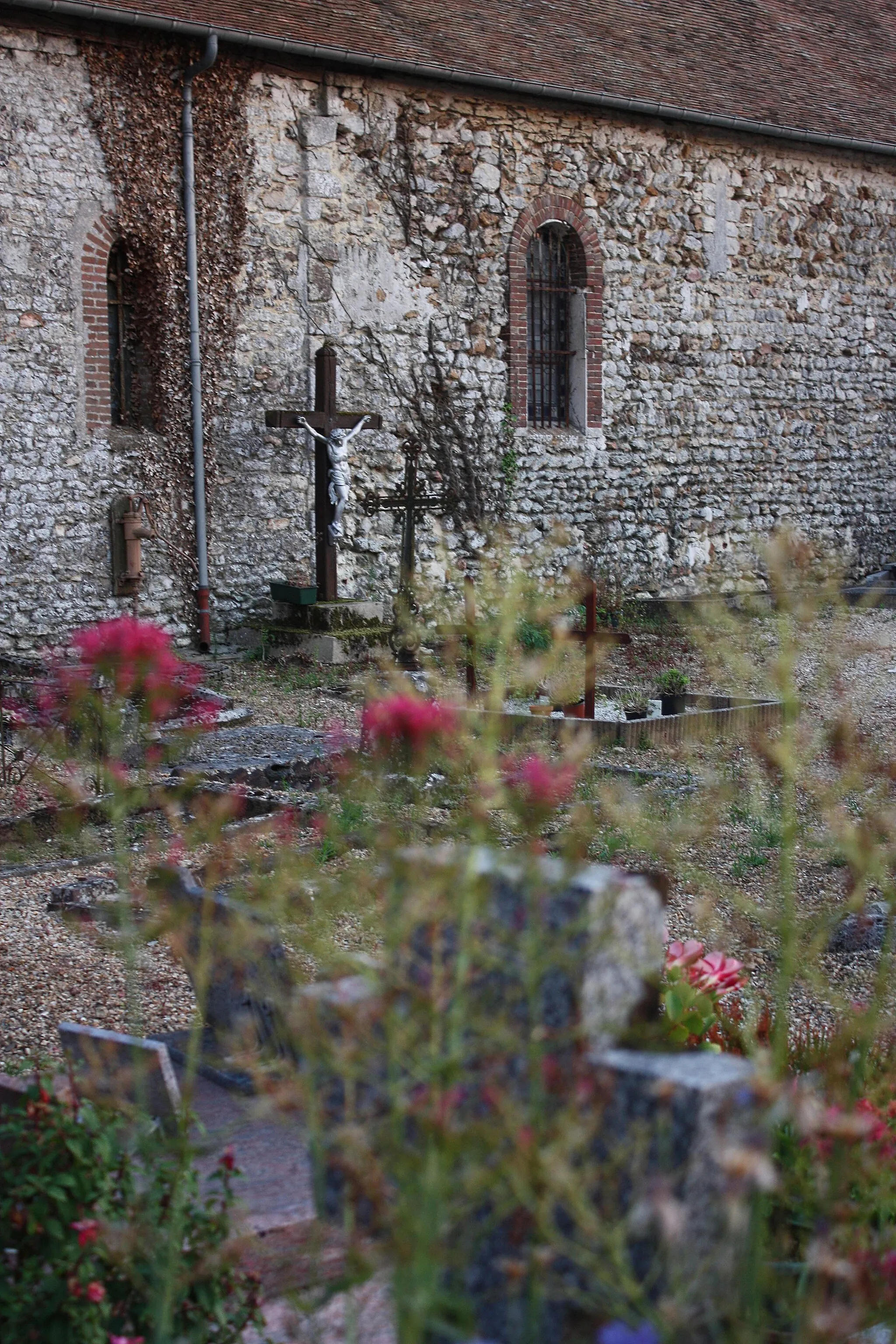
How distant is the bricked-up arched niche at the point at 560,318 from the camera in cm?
1383

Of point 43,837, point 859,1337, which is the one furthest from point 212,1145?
point 43,837

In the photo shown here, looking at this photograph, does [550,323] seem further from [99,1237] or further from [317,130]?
[99,1237]

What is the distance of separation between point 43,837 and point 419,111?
26.9ft

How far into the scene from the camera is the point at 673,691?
9438mm

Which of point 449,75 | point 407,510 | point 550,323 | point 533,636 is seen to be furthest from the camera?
point 550,323

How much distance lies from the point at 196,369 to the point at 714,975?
30.1ft

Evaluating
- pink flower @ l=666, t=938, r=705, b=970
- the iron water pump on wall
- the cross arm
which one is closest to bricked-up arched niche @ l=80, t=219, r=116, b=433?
the iron water pump on wall

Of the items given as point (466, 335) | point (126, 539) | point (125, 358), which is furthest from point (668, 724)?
point (466, 335)

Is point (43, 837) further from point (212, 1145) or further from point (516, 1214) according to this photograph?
point (516, 1214)

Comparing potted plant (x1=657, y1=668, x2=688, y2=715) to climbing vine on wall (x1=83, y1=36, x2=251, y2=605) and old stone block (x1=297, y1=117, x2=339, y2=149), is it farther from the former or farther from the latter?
old stone block (x1=297, y1=117, x2=339, y2=149)

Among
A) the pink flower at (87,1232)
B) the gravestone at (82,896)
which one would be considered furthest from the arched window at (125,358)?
the pink flower at (87,1232)

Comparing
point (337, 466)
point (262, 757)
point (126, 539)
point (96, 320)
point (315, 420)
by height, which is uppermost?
point (96, 320)

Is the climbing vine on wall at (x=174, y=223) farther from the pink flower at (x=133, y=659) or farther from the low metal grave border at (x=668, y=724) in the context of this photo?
the pink flower at (x=133, y=659)

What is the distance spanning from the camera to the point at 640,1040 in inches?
68.5
